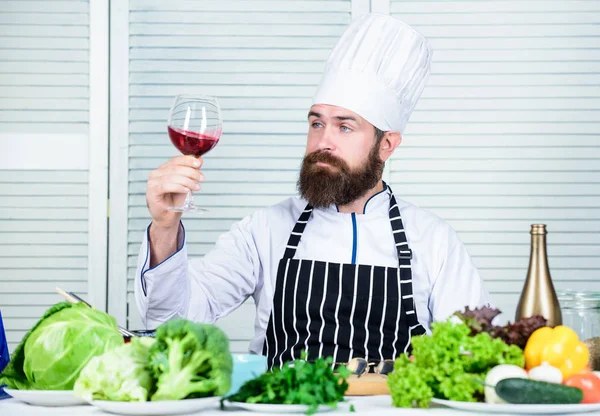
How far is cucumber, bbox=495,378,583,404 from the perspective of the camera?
125 centimetres

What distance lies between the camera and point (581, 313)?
167 centimetres

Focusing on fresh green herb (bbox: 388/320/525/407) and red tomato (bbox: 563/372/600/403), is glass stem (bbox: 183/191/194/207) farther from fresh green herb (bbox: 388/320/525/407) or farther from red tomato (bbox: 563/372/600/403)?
red tomato (bbox: 563/372/600/403)

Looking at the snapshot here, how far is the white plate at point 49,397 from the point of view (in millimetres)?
1301

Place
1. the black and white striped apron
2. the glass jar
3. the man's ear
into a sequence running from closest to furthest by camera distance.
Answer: the glass jar < the black and white striped apron < the man's ear

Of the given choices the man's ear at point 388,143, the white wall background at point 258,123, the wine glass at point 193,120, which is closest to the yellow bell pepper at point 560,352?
the wine glass at point 193,120

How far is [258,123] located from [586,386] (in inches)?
88.8

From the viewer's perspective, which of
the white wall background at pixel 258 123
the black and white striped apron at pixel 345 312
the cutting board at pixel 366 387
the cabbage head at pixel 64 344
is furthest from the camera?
the white wall background at pixel 258 123

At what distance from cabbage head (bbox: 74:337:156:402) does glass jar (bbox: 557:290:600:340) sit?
0.85 meters

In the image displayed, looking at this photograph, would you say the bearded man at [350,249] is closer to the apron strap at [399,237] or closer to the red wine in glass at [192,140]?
the apron strap at [399,237]

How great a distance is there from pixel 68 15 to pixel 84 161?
589 millimetres

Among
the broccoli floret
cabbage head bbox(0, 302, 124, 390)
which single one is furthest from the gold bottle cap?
cabbage head bbox(0, 302, 124, 390)

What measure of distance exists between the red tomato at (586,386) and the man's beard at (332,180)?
3.94ft

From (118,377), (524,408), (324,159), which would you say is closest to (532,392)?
(524,408)

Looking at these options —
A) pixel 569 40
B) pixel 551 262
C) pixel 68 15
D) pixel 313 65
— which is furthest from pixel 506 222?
pixel 68 15
